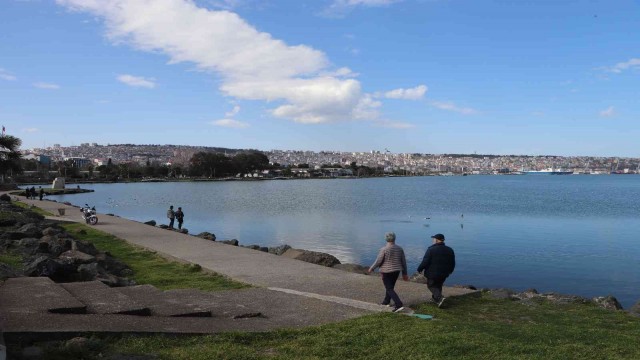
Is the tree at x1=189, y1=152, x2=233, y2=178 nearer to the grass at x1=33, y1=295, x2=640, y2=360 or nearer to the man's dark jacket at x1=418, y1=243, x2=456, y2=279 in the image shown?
the man's dark jacket at x1=418, y1=243, x2=456, y2=279

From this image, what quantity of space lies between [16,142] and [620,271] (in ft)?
95.3

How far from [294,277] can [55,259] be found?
506 centimetres

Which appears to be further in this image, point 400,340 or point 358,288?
point 358,288

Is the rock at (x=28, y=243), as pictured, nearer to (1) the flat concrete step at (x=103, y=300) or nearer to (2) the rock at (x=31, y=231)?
(2) the rock at (x=31, y=231)

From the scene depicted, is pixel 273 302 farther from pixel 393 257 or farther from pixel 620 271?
pixel 620 271

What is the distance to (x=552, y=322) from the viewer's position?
888 cm

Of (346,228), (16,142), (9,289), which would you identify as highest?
(16,142)

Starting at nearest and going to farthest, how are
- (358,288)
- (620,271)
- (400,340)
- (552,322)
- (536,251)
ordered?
(400,340) < (552,322) < (358,288) < (620,271) < (536,251)

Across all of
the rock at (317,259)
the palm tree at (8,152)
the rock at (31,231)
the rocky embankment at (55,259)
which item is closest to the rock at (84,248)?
the rocky embankment at (55,259)

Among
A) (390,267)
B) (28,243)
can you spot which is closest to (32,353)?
(390,267)

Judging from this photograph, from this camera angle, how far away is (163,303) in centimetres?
823

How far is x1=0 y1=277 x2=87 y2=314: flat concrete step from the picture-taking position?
22.3ft

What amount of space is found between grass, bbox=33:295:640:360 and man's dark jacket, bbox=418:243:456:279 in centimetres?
105

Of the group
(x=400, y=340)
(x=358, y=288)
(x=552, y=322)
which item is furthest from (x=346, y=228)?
(x=400, y=340)
